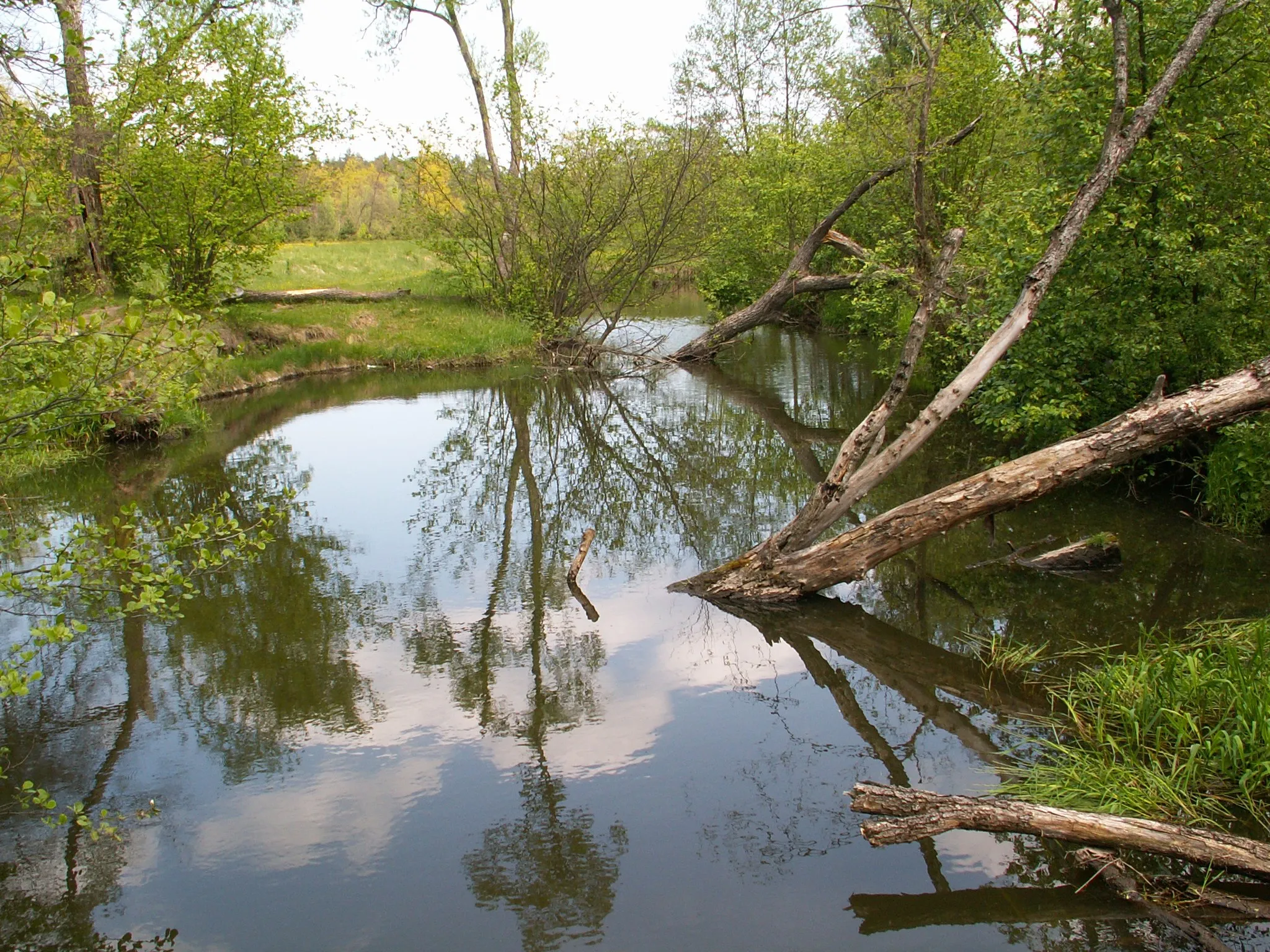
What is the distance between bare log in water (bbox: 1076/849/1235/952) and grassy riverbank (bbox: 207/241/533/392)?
1649 cm

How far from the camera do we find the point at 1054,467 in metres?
7.02

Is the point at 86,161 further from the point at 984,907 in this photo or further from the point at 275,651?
the point at 984,907

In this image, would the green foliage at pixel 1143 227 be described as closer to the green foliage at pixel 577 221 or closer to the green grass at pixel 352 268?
the green foliage at pixel 577 221

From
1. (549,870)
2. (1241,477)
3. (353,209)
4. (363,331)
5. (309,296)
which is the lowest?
(549,870)

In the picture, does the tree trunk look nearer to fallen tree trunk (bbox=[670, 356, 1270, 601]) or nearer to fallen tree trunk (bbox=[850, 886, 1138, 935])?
fallen tree trunk (bbox=[670, 356, 1270, 601])

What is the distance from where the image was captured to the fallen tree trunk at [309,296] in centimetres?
2134

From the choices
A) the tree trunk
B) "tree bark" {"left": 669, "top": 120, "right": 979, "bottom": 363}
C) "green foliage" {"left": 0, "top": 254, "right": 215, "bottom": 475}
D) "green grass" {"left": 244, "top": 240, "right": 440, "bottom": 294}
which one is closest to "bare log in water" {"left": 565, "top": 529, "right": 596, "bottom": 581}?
Result: "green foliage" {"left": 0, "top": 254, "right": 215, "bottom": 475}

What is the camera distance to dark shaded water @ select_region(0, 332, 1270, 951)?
4.04 m

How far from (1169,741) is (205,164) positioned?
1803 centimetres

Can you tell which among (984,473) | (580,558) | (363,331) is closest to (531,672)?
(580,558)

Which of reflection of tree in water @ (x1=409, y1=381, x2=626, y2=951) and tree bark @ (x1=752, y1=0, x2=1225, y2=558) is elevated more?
tree bark @ (x1=752, y1=0, x2=1225, y2=558)

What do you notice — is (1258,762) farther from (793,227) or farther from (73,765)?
(793,227)

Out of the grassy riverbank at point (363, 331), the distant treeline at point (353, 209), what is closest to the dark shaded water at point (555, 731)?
the grassy riverbank at point (363, 331)

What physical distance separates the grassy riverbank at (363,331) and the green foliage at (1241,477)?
15359 millimetres
